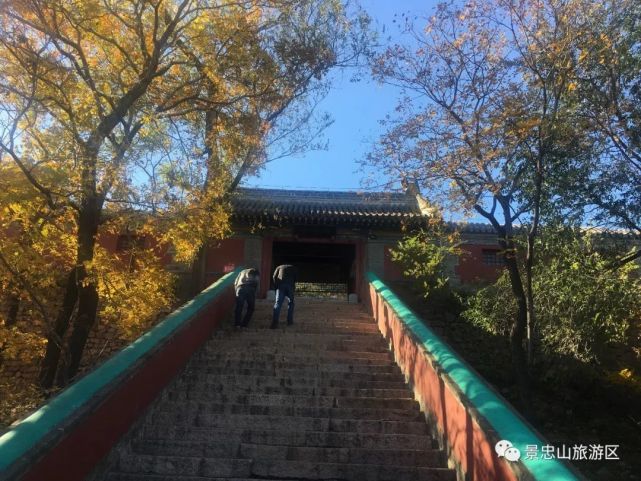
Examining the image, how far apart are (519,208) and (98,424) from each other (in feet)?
21.6

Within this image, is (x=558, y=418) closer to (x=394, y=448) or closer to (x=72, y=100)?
(x=394, y=448)

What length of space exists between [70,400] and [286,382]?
2.71 metres

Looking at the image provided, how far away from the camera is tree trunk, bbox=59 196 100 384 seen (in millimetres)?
7594

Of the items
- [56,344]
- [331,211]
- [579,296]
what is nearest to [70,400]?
[56,344]

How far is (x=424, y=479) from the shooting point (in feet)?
13.7

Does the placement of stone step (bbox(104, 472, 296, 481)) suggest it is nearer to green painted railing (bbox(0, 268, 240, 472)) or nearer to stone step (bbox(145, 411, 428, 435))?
green painted railing (bbox(0, 268, 240, 472))

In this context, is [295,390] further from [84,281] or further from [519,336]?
[519,336]

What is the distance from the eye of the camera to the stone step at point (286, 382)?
6.06 meters

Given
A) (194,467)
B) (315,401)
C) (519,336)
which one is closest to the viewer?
(194,467)

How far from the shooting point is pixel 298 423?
5.06m

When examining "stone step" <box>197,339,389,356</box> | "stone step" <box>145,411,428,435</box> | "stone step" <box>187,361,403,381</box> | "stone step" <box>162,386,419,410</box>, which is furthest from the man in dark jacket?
"stone step" <box>145,411,428,435</box>

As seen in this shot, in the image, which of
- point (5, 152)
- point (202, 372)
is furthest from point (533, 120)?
point (5, 152)

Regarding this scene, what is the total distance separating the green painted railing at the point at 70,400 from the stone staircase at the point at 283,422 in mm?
569

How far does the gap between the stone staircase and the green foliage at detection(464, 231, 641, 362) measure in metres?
3.27
